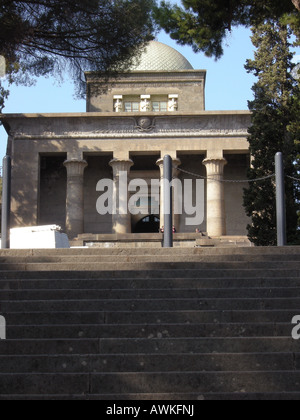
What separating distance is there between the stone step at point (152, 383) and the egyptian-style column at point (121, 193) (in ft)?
72.1

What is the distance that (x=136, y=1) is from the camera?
16.2 meters

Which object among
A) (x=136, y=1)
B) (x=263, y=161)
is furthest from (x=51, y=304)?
(x=263, y=161)

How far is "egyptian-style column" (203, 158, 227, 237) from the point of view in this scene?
26.8 metres

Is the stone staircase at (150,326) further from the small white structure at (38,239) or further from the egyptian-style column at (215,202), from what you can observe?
the egyptian-style column at (215,202)

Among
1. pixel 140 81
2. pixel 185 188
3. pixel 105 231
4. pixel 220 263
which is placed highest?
pixel 140 81

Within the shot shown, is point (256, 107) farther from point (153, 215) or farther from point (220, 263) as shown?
point (220, 263)

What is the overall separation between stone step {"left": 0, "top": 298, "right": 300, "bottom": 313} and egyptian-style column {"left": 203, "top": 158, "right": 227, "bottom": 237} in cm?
2016

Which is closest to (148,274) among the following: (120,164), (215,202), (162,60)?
(215,202)

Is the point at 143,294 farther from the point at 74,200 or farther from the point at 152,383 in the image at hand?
the point at 74,200

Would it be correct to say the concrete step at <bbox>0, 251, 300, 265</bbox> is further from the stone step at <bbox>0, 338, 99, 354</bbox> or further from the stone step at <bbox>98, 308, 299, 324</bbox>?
the stone step at <bbox>0, 338, 99, 354</bbox>

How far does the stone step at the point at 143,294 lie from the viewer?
263 inches

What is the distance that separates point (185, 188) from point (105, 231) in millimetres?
4954

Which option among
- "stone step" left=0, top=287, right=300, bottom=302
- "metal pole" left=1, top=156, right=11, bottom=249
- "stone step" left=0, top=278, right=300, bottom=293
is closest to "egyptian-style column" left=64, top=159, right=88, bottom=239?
"metal pole" left=1, top=156, right=11, bottom=249

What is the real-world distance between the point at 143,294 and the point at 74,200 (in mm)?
20923
